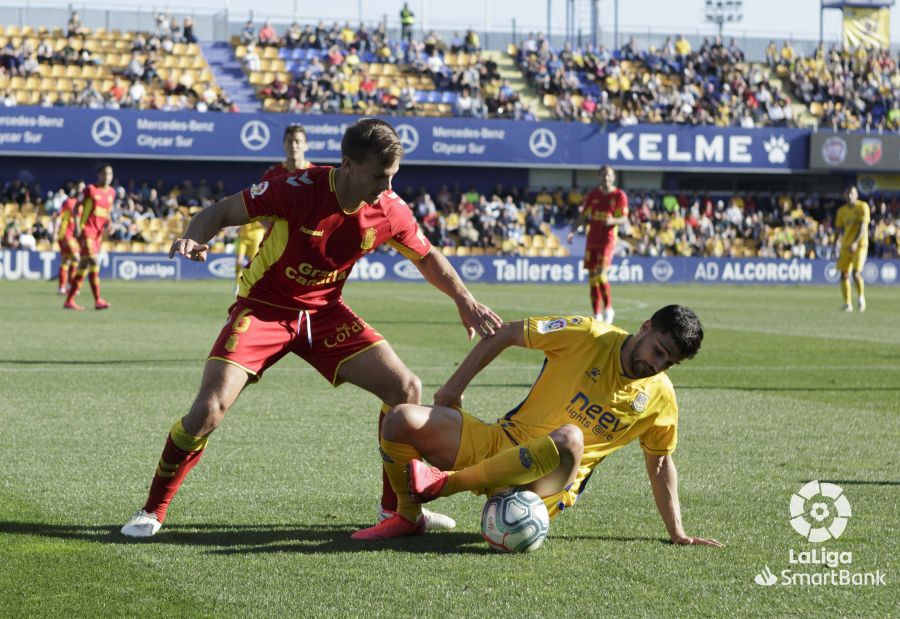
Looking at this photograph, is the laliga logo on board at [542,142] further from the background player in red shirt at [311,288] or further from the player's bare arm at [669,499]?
the player's bare arm at [669,499]

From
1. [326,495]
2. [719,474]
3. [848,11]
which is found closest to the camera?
[326,495]

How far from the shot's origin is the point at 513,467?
17.1 ft

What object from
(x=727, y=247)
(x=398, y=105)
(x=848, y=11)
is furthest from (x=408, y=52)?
(x=848, y=11)

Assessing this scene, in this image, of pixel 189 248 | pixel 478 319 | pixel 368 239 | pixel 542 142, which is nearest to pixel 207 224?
pixel 189 248

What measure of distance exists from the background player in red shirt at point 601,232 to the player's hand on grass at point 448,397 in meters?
13.8

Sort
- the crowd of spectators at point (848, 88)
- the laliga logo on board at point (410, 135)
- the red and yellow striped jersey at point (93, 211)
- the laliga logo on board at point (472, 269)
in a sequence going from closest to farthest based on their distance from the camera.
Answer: the red and yellow striped jersey at point (93, 211) < the laliga logo on board at point (472, 269) < the laliga logo on board at point (410, 135) < the crowd of spectators at point (848, 88)

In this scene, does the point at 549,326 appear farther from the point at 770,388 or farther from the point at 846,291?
the point at 846,291

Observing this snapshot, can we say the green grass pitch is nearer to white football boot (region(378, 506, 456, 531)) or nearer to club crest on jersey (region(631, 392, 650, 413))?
white football boot (region(378, 506, 456, 531))

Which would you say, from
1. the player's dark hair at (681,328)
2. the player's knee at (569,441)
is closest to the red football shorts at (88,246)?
the player's knee at (569,441)

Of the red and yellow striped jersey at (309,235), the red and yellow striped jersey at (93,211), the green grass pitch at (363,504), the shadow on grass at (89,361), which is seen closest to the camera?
the green grass pitch at (363,504)

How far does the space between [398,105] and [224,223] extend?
37.7 m

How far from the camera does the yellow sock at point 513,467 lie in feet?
16.9

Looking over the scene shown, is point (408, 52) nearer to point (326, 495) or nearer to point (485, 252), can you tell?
point (485, 252)

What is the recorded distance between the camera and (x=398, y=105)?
140 ft
